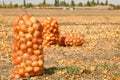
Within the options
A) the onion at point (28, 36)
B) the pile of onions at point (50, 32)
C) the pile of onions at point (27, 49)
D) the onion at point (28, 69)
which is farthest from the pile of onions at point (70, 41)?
the onion at point (28, 69)

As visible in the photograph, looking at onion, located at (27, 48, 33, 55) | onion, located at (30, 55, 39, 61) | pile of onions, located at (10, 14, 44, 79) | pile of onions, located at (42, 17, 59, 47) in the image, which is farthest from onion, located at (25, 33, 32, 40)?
pile of onions, located at (42, 17, 59, 47)

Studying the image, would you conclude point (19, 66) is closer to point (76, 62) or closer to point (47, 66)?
point (47, 66)

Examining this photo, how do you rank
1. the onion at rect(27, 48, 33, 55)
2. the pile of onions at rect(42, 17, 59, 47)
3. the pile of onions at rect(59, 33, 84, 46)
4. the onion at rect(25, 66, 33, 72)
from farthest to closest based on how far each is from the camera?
the pile of onions at rect(59, 33, 84, 46)
the pile of onions at rect(42, 17, 59, 47)
the onion at rect(27, 48, 33, 55)
the onion at rect(25, 66, 33, 72)

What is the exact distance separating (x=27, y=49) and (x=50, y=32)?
17.7ft

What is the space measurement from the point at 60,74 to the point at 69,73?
0.20m

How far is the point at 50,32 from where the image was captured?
13750 mm

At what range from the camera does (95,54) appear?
11.8 meters

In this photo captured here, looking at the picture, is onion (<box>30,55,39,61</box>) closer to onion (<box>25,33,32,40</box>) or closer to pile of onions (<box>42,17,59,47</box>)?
onion (<box>25,33,32,40</box>)

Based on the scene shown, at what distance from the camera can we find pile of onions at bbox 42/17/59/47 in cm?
1360

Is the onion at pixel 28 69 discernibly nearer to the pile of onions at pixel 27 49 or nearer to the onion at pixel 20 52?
the pile of onions at pixel 27 49

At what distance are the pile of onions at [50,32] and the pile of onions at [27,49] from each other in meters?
5.02

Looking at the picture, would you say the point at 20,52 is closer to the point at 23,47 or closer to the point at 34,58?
the point at 23,47

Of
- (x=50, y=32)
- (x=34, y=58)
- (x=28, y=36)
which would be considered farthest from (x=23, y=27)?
(x=50, y=32)

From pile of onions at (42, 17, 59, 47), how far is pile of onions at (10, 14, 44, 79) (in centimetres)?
502
